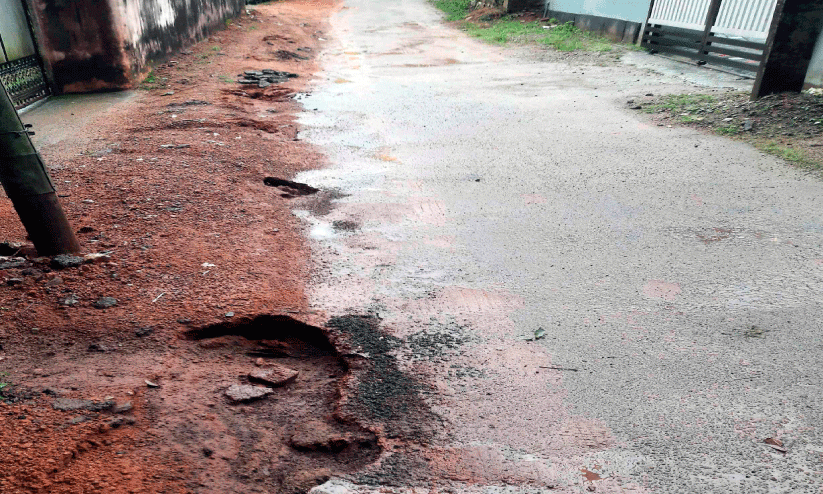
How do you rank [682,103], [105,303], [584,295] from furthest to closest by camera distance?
[682,103], [584,295], [105,303]

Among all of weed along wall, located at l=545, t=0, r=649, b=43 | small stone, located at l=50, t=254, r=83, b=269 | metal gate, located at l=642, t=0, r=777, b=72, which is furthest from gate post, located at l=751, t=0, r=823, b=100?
small stone, located at l=50, t=254, r=83, b=269

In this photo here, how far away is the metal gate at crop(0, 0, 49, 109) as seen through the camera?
Result: 6898mm

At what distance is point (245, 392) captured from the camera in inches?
99.0

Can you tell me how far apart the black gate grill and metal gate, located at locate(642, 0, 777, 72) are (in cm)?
1060

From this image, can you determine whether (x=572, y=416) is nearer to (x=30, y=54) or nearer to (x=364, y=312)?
(x=364, y=312)

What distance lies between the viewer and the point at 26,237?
3.69 metres

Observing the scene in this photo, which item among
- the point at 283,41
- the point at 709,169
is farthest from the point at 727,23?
the point at 283,41

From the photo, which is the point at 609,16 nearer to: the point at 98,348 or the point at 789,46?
the point at 789,46

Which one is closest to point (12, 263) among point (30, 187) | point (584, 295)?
point (30, 187)

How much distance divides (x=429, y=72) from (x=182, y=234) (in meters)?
7.75

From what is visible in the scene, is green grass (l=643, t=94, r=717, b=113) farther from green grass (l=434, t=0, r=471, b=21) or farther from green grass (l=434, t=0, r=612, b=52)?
green grass (l=434, t=0, r=471, b=21)

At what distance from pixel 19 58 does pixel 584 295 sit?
7550 mm

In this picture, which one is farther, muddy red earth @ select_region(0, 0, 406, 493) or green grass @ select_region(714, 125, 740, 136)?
green grass @ select_region(714, 125, 740, 136)

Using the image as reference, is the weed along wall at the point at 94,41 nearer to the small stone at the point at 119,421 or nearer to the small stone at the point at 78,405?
the small stone at the point at 78,405
